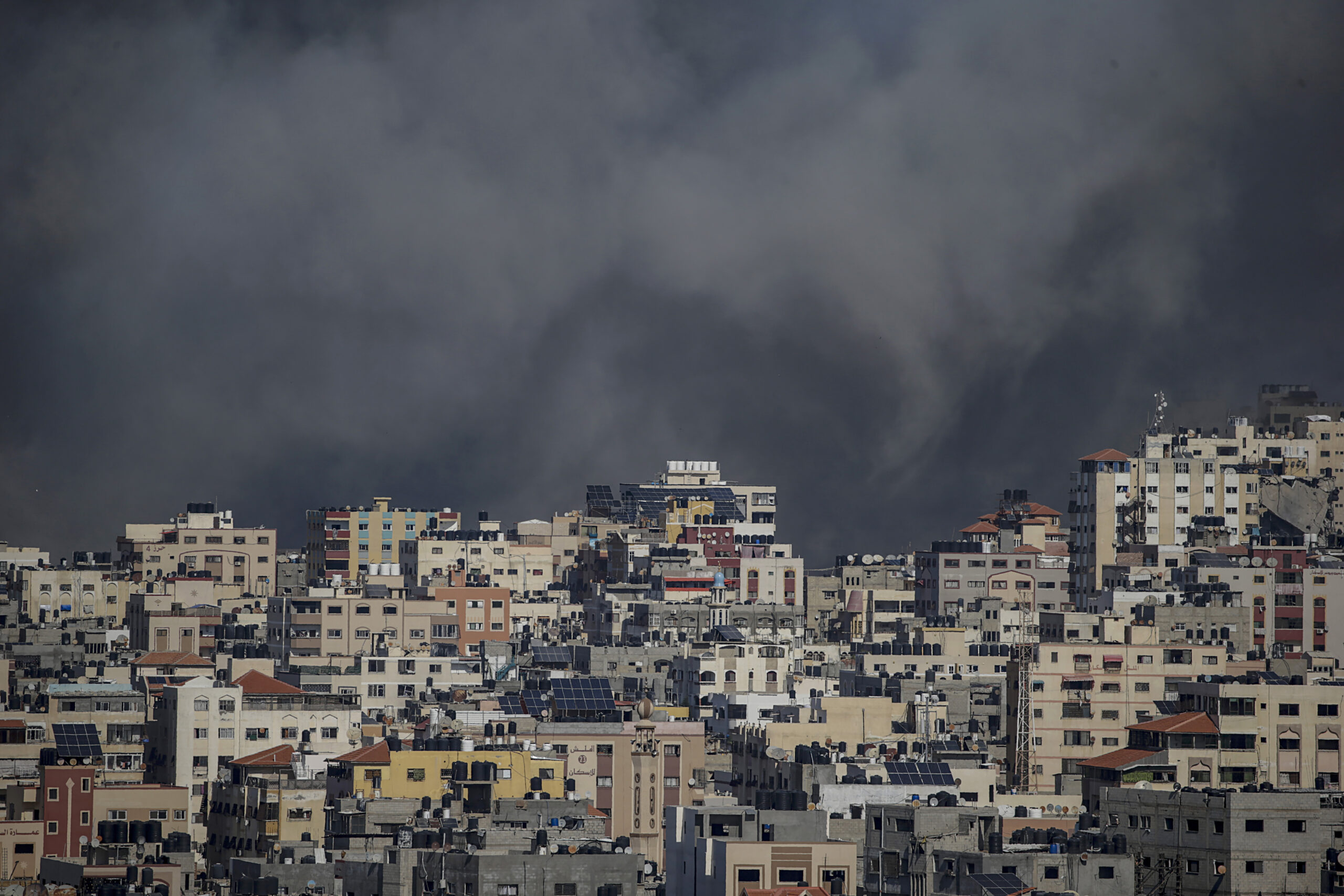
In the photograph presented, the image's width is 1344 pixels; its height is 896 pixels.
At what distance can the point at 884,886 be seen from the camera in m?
66.0

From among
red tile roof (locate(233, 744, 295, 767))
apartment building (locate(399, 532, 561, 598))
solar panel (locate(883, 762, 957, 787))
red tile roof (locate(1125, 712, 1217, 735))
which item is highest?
apartment building (locate(399, 532, 561, 598))

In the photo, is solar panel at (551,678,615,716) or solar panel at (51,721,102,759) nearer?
solar panel at (51,721,102,759)

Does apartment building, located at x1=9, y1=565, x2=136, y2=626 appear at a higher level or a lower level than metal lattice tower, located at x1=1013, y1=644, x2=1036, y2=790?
higher

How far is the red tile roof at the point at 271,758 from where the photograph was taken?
3602 inches

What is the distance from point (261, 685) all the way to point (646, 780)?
857 inches

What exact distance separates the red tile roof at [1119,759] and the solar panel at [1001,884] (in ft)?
81.9

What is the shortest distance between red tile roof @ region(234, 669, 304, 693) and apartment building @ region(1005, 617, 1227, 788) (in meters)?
24.6

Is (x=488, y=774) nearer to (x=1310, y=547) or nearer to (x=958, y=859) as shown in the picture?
(x=958, y=859)

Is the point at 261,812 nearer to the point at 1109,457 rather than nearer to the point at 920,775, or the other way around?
the point at 920,775

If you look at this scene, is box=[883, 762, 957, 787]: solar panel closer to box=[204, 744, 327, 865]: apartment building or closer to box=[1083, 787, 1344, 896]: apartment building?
box=[204, 744, 327, 865]: apartment building

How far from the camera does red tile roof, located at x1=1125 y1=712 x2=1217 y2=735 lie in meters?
88.1

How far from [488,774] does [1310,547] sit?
69.0 metres

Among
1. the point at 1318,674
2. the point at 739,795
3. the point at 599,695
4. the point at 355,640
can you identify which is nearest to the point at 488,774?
the point at 739,795

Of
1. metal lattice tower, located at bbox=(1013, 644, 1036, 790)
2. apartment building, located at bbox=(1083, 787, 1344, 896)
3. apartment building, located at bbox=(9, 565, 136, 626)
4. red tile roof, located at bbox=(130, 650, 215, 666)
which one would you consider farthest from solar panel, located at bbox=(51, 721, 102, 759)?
apartment building, located at bbox=(9, 565, 136, 626)
